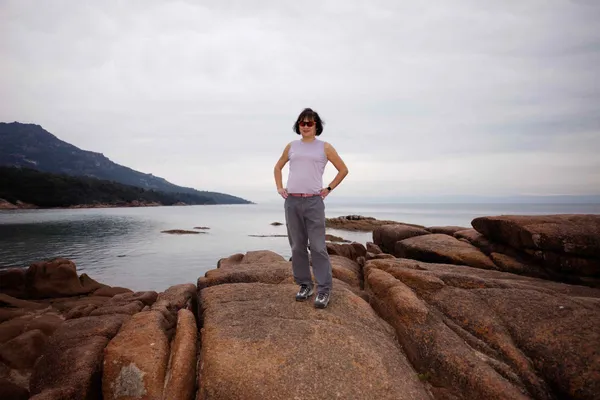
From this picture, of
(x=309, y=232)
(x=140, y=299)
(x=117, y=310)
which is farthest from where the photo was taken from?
(x=140, y=299)

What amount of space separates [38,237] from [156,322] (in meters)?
53.5

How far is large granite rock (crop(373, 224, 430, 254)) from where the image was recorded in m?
18.8

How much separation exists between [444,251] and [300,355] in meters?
10.2

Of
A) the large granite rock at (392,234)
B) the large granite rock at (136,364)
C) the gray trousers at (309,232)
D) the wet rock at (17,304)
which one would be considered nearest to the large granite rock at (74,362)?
the large granite rock at (136,364)

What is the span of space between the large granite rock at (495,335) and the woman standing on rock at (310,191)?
1974 mm

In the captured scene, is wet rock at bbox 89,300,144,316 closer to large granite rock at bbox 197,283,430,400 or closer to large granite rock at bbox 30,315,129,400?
large granite rock at bbox 30,315,129,400

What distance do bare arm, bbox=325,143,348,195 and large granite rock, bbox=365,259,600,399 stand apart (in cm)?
310

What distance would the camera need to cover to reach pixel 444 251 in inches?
508

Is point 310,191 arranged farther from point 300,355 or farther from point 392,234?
point 392,234

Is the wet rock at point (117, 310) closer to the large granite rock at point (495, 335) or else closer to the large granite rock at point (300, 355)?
the large granite rock at point (300, 355)

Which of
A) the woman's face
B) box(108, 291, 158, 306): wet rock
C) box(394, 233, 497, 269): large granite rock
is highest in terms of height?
the woman's face

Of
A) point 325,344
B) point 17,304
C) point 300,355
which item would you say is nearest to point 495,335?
point 325,344

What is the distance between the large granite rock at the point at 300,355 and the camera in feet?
14.8

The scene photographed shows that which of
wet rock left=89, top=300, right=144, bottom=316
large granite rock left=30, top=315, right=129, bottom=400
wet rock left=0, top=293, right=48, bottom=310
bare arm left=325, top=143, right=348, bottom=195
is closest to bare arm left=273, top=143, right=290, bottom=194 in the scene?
bare arm left=325, top=143, right=348, bottom=195
